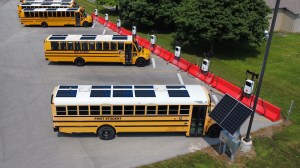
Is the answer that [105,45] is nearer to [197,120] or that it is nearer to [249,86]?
[249,86]

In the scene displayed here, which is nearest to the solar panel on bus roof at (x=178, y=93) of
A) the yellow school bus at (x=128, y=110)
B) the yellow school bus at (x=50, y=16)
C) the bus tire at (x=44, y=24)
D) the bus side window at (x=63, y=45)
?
the yellow school bus at (x=128, y=110)

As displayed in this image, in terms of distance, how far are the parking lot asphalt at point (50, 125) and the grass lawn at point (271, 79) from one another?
115 cm

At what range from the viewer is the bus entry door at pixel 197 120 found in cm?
1534

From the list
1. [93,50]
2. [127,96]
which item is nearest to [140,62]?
[93,50]

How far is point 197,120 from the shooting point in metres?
15.7

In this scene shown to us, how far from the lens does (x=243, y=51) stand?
31.2m

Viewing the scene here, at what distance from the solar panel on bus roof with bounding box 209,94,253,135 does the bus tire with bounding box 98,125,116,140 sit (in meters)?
4.97

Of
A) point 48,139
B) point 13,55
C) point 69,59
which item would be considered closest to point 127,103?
point 48,139

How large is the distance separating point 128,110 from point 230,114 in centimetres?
486

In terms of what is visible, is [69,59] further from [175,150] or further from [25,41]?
[175,150]

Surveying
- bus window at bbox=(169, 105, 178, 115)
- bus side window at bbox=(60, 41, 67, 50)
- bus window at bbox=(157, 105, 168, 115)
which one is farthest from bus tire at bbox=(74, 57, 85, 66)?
bus window at bbox=(169, 105, 178, 115)

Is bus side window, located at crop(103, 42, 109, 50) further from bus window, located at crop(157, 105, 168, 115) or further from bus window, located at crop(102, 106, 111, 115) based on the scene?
bus window, located at crop(157, 105, 168, 115)

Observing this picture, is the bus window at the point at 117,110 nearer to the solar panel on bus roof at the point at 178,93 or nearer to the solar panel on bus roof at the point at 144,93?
the solar panel on bus roof at the point at 144,93

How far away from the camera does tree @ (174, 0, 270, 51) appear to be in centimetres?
2666
